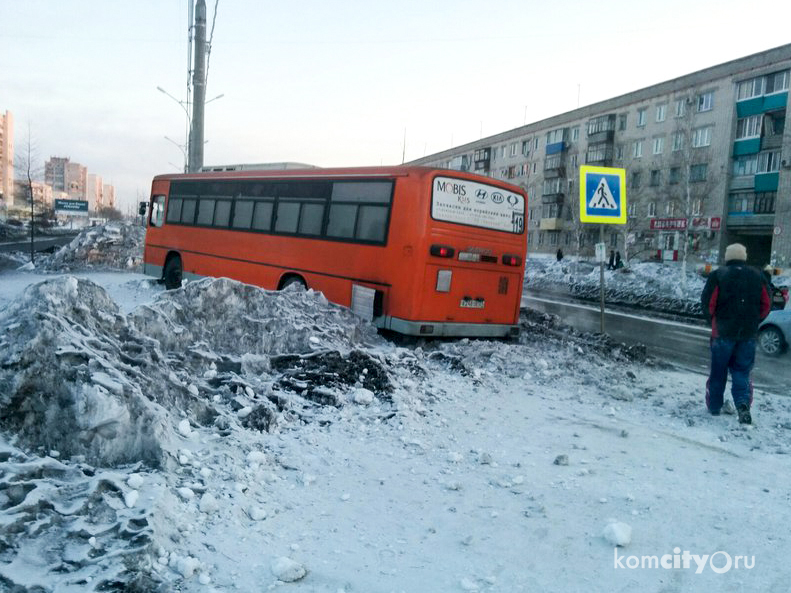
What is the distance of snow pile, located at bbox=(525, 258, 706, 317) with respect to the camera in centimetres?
2456

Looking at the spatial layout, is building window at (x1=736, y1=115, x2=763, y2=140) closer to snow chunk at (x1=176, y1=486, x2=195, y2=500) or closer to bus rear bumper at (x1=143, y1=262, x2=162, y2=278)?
bus rear bumper at (x1=143, y1=262, x2=162, y2=278)

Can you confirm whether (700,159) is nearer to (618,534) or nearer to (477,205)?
(477,205)

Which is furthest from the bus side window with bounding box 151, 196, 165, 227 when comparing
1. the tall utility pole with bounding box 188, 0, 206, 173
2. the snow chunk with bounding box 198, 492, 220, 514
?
the snow chunk with bounding box 198, 492, 220, 514

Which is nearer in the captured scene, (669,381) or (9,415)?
(9,415)

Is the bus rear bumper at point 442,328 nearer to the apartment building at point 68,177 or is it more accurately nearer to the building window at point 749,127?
the building window at point 749,127

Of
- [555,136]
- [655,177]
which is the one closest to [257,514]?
[655,177]

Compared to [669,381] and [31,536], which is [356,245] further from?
[31,536]

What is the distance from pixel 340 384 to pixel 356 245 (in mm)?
4150

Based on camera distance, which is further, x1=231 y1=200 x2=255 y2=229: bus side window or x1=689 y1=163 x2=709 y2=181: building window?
x1=689 y1=163 x2=709 y2=181: building window

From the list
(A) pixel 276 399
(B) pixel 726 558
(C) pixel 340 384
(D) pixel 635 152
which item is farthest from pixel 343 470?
(D) pixel 635 152

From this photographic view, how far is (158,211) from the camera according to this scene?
16.2 m

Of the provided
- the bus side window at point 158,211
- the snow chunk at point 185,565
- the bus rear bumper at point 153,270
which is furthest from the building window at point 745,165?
the snow chunk at point 185,565

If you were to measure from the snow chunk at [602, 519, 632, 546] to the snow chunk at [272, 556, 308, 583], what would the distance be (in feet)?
5.70

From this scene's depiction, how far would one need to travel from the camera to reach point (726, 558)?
11.2ft
